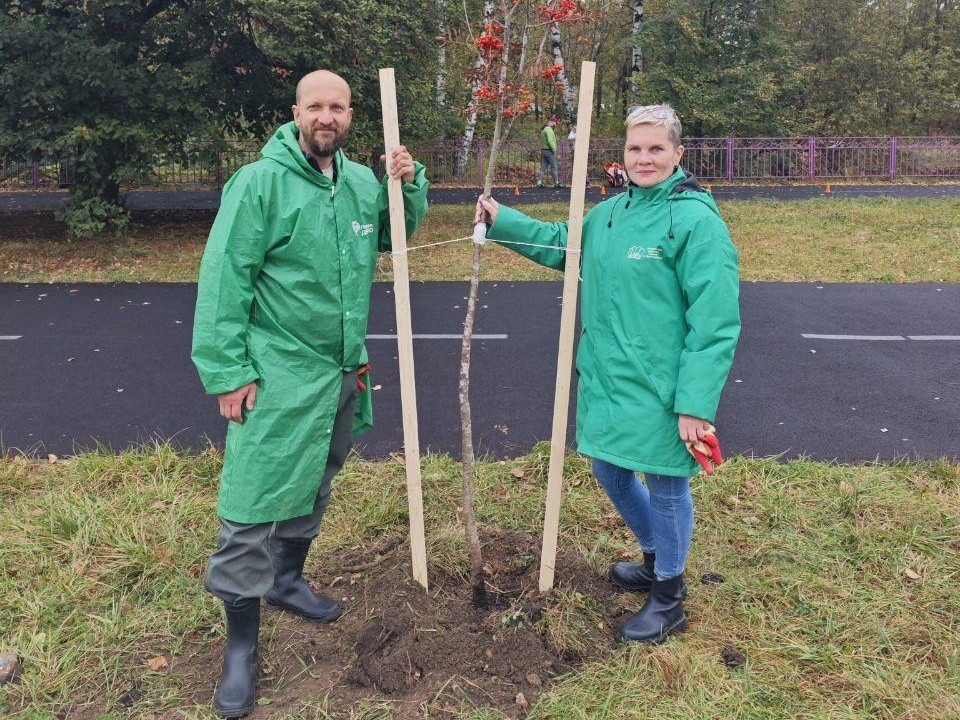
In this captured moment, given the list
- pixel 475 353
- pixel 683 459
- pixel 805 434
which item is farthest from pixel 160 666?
pixel 475 353

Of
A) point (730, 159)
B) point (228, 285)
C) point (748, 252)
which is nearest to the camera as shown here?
point (228, 285)

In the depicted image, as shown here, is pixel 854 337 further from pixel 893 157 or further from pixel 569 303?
pixel 893 157

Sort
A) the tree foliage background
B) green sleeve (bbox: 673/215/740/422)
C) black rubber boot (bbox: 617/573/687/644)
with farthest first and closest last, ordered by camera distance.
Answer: the tree foliage background
black rubber boot (bbox: 617/573/687/644)
green sleeve (bbox: 673/215/740/422)

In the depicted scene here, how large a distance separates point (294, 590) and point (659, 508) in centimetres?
136

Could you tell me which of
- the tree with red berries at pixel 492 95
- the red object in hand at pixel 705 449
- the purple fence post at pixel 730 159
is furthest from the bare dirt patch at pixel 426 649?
the purple fence post at pixel 730 159

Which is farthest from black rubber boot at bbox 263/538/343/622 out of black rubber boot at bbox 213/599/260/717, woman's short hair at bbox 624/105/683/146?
woman's short hair at bbox 624/105/683/146

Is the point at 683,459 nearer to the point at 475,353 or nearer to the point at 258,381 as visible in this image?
the point at 258,381

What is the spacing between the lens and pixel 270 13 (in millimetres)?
10891

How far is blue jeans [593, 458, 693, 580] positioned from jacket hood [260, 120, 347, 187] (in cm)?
134

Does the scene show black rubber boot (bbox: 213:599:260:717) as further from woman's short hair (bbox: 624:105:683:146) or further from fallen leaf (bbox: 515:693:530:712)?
woman's short hair (bbox: 624:105:683:146)

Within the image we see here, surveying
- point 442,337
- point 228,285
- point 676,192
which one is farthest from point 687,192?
point 442,337

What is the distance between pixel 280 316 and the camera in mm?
2693

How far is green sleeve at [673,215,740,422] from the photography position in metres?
2.67

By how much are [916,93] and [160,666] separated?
30.5 m
